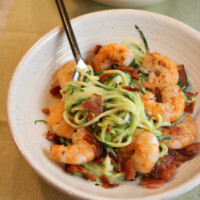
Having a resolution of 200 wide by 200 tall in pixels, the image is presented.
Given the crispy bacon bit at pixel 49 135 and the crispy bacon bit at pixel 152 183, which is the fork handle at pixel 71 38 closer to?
the crispy bacon bit at pixel 49 135

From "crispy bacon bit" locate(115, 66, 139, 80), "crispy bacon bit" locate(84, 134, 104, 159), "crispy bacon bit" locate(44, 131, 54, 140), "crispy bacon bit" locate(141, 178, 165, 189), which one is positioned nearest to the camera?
"crispy bacon bit" locate(141, 178, 165, 189)

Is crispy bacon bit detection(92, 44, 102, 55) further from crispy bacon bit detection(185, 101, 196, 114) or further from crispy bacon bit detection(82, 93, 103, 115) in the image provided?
crispy bacon bit detection(185, 101, 196, 114)

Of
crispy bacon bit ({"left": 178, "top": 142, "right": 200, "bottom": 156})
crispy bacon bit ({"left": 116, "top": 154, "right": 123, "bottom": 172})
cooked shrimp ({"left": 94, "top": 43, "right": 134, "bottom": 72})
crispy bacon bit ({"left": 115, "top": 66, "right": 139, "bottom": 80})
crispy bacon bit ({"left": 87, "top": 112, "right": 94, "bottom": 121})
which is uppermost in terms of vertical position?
cooked shrimp ({"left": 94, "top": 43, "right": 134, "bottom": 72})

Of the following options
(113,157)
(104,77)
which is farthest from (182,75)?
(113,157)

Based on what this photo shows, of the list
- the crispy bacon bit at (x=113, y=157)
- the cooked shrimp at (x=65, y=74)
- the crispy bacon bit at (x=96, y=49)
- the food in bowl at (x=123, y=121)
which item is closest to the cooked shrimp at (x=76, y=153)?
the food in bowl at (x=123, y=121)

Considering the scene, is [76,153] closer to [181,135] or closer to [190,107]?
[181,135]

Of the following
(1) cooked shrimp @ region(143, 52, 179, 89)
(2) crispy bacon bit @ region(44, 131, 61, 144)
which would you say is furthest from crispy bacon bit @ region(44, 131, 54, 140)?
(1) cooked shrimp @ region(143, 52, 179, 89)

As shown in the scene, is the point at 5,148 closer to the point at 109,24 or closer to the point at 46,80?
the point at 46,80
